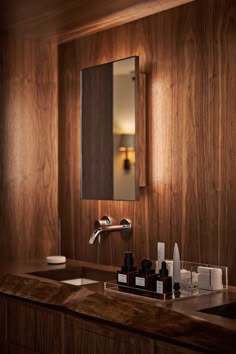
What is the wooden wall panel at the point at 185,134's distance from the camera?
2.74 meters

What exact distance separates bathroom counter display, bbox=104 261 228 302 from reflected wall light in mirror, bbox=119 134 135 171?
69cm

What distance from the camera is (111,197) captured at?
3283 mm

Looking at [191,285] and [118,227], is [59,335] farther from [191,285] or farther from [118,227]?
[118,227]

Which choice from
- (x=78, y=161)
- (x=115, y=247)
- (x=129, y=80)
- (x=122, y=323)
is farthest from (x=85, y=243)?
(x=122, y=323)

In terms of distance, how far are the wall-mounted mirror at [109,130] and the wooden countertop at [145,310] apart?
648mm

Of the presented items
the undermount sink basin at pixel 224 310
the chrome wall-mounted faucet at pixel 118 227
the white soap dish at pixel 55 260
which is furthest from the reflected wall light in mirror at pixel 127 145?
the undermount sink basin at pixel 224 310

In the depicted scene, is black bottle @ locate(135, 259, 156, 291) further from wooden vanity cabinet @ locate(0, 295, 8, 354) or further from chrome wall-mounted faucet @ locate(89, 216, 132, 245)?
wooden vanity cabinet @ locate(0, 295, 8, 354)

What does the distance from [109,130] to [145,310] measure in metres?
1.26

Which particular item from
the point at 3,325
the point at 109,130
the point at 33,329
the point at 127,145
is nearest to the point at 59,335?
the point at 33,329

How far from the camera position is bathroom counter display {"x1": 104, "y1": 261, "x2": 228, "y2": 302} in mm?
2504

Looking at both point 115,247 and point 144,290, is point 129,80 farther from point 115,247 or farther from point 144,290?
point 144,290

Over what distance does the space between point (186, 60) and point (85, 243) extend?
4.19 ft

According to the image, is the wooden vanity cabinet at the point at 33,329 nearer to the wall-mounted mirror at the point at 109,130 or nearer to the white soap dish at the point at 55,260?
the white soap dish at the point at 55,260

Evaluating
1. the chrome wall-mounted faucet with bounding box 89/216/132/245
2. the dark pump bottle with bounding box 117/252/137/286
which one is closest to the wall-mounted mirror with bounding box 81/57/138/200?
the chrome wall-mounted faucet with bounding box 89/216/132/245
